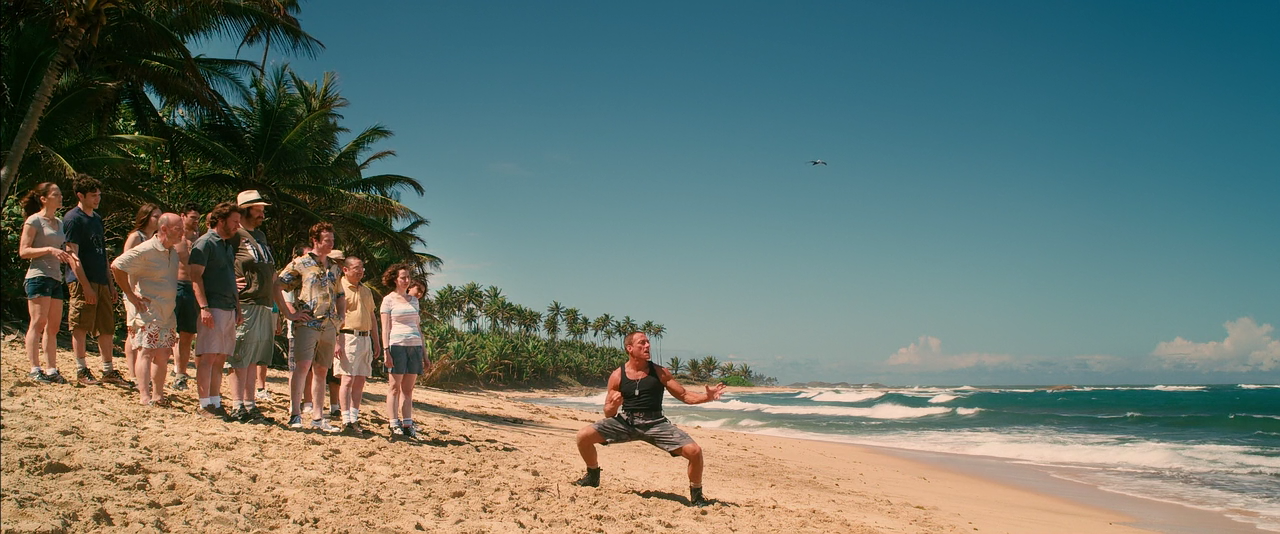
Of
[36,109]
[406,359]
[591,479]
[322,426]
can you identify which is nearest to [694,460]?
[591,479]

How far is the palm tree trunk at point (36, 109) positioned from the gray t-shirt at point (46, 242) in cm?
337

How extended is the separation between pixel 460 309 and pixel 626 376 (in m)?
77.7

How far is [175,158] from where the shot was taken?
13.0m

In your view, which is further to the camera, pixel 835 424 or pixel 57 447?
pixel 835 424

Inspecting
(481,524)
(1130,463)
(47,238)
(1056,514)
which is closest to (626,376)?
(481,524)

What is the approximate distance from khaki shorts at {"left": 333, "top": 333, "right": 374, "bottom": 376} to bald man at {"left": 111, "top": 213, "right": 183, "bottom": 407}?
1222mm

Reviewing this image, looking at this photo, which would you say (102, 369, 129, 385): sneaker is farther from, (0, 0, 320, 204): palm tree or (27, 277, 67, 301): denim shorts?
(0, 0, 320, 204): palm tree

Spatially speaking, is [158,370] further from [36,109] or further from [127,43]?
[127,43]

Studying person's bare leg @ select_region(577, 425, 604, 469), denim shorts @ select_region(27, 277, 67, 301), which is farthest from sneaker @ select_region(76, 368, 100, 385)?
person's bare leg @ select_region(577, 425, 604, 469)

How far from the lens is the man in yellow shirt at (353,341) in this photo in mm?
6133

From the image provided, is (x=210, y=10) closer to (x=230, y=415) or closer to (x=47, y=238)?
(x=47, y=238)

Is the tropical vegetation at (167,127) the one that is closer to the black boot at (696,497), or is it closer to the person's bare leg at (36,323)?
the person's bare leg at (36,323)

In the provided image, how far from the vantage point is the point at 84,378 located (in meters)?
5.78

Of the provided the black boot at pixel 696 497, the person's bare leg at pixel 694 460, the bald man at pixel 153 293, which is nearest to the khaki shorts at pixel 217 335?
the bald man at pixel 153 293
